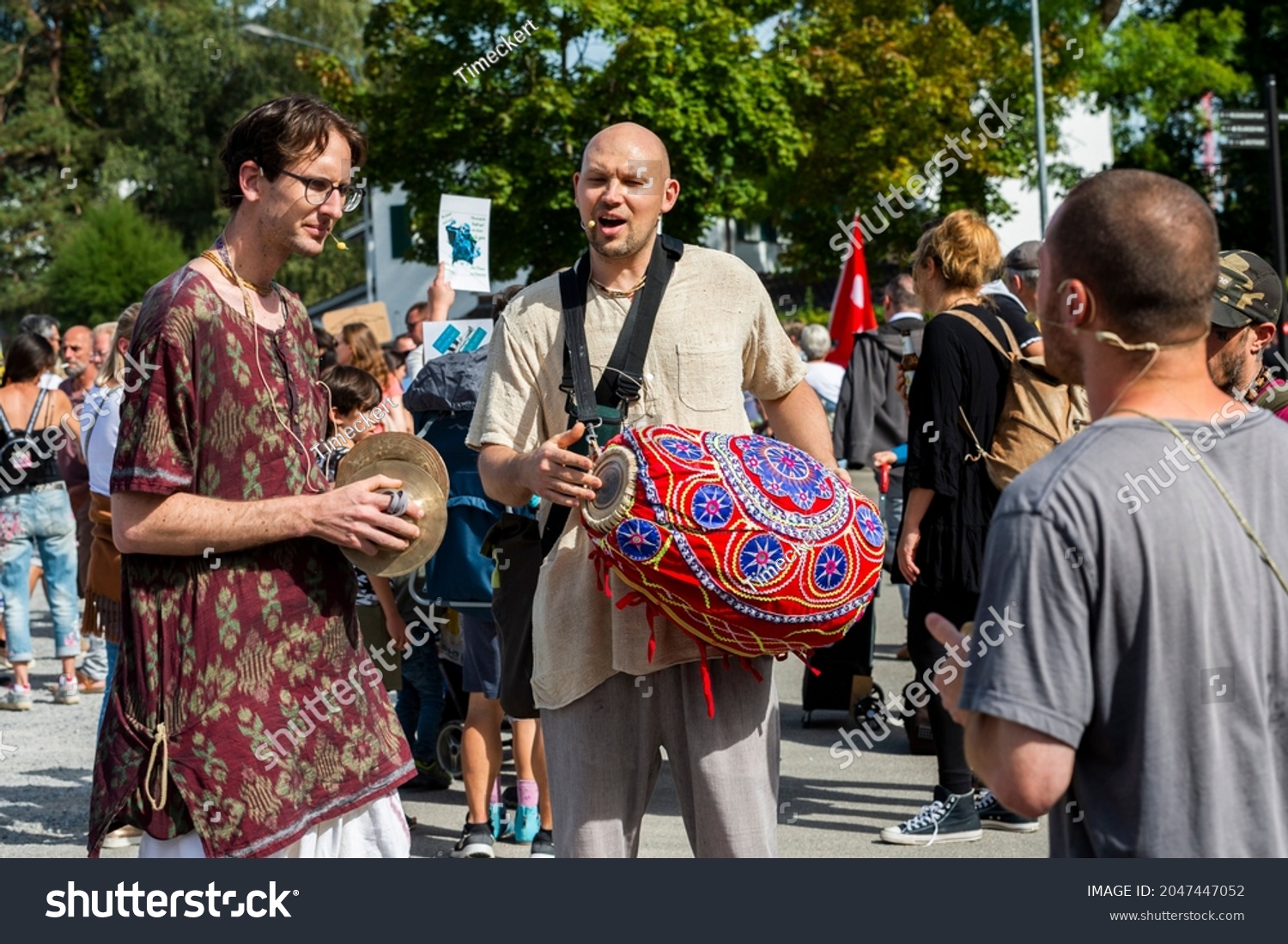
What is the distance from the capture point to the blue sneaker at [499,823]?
6.15 meters

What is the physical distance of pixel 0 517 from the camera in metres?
9.30

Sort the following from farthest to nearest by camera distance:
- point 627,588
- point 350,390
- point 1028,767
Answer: point 350,390 → point 627,588 → point 1028,767

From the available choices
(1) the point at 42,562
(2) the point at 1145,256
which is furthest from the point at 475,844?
(1) the point at 42,562

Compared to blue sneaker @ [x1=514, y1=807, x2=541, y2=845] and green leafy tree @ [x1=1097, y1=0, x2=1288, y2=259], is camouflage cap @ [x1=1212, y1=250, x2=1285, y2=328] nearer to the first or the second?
blue sneaker @ [x1=514, y1=807, x2=541, y2=845]

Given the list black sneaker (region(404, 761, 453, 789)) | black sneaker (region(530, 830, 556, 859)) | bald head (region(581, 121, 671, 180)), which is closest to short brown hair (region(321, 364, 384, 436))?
black sneaker (region(404, 761, 453, 789))

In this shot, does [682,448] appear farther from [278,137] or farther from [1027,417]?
[1027,417]

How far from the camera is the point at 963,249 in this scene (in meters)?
5.68

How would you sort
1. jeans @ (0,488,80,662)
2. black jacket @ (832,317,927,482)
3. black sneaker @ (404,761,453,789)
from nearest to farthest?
black sneaker @ (404,761,453,789) → black jacket @ (832,317,927,482) → jeans @ (0,488,80,662)

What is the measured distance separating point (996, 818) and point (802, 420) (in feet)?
9.66

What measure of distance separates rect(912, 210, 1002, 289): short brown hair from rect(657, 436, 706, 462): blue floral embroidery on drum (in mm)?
2718

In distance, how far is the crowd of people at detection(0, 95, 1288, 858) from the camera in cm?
202

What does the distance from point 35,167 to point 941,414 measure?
4974 centimetres
